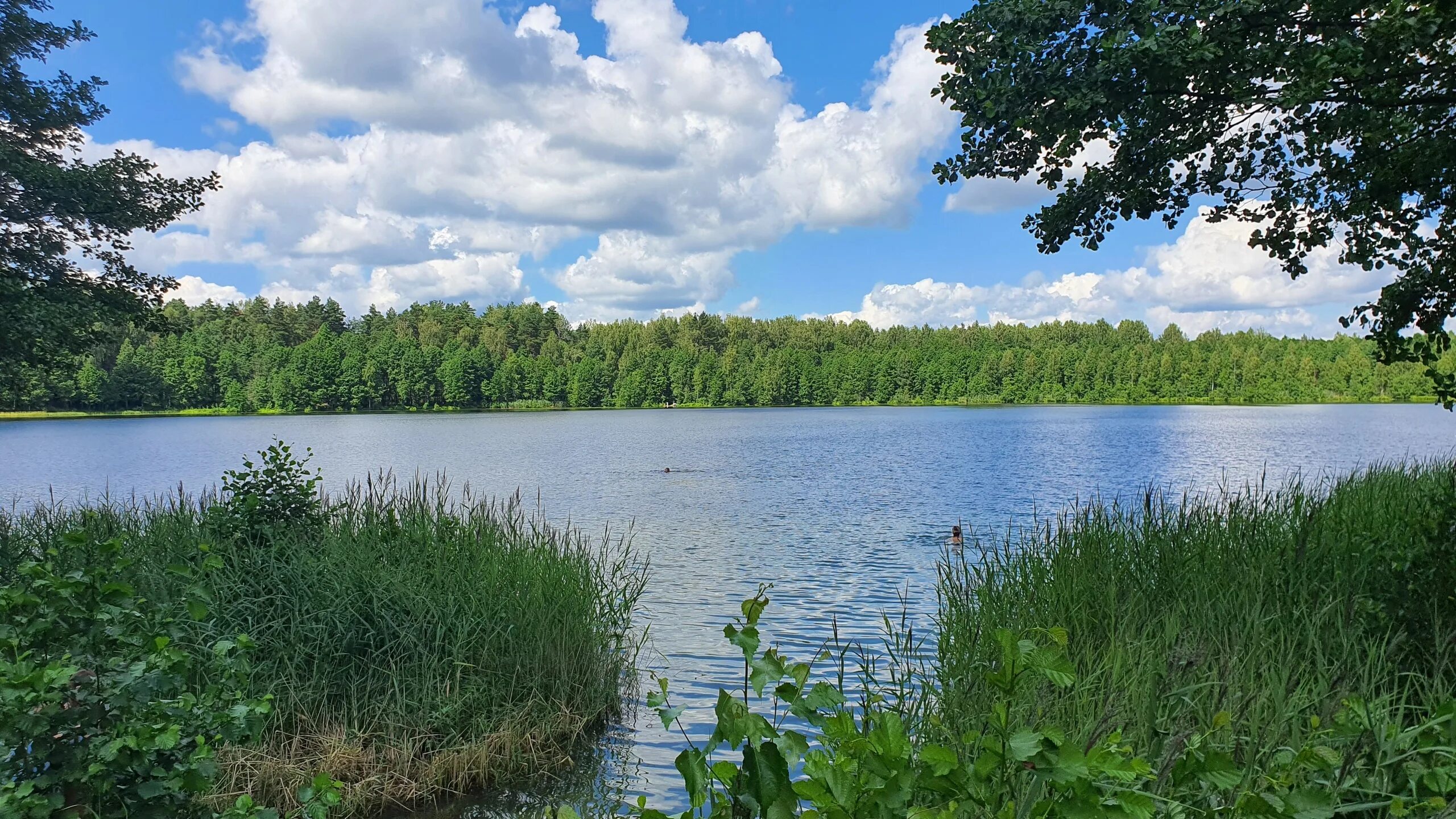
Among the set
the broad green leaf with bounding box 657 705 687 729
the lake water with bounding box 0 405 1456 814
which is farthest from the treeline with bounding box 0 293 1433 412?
the broad green leaf with bounding box 657 705 687 729

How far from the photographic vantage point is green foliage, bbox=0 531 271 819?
12.5 ft

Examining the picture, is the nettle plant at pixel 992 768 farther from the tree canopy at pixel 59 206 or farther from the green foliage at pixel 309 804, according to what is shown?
the tree canopy at pixel 59 206

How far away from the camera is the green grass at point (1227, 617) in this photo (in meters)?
4.73

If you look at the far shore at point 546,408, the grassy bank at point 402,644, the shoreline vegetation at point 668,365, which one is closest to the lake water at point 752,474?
the grassy bank at point 402,644

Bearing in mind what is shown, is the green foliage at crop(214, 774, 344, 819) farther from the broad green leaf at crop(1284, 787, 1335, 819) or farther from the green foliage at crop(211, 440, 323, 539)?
the green foliage at crop(211, 440, 323, 539)

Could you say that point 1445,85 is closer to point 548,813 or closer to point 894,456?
point 548,813

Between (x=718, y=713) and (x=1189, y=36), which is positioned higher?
(x=1189, y=36)

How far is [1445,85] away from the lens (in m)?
6.55

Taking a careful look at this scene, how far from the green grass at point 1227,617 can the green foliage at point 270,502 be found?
269 inches

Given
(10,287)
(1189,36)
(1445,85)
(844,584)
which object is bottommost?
(844,584)

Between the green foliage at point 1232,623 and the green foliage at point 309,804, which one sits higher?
the green foliage at point 1232,623

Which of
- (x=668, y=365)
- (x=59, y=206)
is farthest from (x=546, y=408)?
(x=59, y=206)

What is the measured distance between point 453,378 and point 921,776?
424 feet

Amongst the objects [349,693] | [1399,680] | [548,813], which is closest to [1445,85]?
[1399,680]
